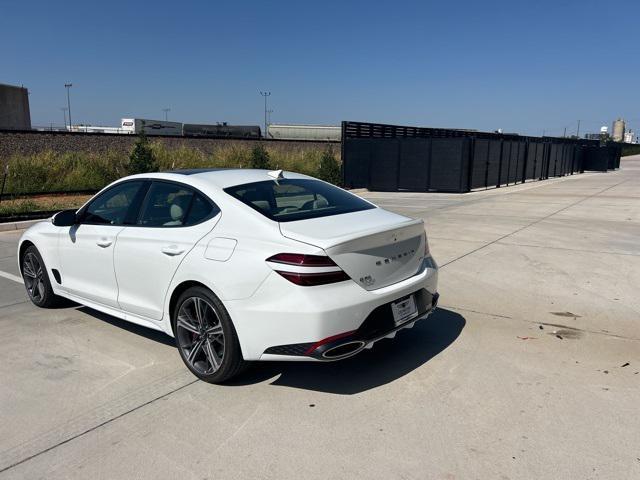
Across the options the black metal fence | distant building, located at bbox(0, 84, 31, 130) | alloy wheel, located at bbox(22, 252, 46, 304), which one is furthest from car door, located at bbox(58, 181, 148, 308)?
distant building, located at bbox(0, 84, 31, 130)

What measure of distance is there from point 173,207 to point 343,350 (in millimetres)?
1848

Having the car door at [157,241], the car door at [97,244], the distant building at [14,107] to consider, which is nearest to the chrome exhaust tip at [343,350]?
the car door at [157,241]

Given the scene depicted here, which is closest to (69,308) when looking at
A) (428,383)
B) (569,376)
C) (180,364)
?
(180,364)

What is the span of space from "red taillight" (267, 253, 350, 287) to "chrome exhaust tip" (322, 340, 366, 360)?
1.43 ft

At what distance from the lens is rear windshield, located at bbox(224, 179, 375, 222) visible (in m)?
3.96

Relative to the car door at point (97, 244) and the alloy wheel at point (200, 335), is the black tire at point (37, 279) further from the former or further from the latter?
the alloy wheel at point (200, 335)

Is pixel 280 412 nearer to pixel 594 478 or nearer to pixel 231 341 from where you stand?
pixel 231 341

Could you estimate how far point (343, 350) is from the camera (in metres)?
3.49

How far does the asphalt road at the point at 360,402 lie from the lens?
2.93 metres

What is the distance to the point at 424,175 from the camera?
21578mm

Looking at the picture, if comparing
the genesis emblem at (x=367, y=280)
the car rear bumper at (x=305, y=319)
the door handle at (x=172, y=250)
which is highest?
the door handle at (x=172, y=250)

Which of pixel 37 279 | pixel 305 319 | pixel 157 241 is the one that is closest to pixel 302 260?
pixel 305 319

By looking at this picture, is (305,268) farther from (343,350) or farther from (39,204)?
(39,204)

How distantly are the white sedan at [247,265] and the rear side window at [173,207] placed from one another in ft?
0.04
